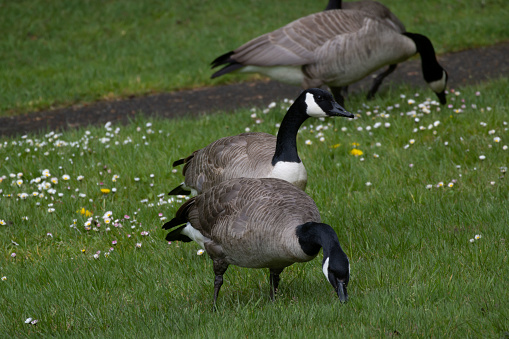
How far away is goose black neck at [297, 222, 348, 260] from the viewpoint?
10.5 ft

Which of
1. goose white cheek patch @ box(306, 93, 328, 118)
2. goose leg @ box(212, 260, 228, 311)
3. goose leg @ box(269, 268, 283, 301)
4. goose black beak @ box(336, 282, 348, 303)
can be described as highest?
goose white cheek patch @ box(306, 93, 328, 118)

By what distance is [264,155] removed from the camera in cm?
487

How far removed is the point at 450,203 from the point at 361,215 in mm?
749

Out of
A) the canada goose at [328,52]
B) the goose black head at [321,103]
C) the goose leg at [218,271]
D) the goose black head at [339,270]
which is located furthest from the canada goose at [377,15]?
the goose black head at [339,270]

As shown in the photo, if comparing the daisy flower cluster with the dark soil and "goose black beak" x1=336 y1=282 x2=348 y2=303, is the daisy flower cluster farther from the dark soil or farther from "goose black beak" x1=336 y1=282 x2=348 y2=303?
"goose black beak" x1=336 y1=282 x2=348 y2=303

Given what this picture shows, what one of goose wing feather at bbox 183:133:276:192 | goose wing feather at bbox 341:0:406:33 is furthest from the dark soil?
goose wing feather at bbox 183:133:276:192

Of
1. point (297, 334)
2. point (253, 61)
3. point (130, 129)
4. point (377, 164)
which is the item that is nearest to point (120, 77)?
point (130, 129)

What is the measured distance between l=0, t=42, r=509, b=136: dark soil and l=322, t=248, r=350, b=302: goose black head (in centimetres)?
602

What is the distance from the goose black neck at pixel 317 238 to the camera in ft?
10.5

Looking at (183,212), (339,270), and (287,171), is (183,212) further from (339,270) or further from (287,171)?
(339,270)

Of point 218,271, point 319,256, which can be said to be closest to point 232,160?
point 319,256

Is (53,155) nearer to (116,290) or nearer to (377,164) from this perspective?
(116,290)

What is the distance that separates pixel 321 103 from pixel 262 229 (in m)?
1.41

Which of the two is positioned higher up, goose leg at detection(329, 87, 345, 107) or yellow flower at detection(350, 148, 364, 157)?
goose leg at detection(329, 87, 345, 107)
